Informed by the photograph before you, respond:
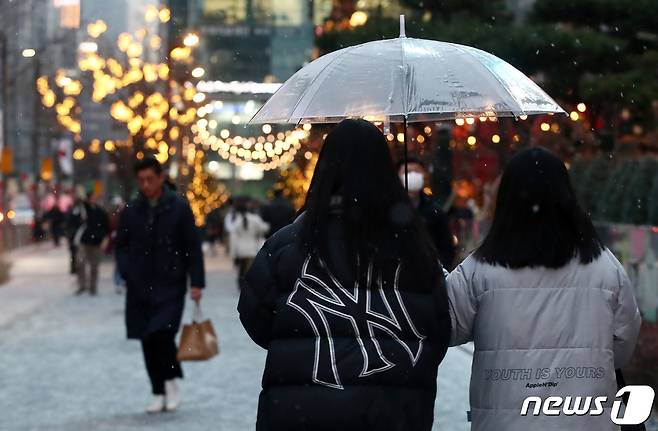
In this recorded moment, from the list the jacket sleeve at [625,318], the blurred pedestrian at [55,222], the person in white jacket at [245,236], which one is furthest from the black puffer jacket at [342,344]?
the blurred pedestrian at [55,222]

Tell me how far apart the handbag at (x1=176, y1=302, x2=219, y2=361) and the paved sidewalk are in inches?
17.9

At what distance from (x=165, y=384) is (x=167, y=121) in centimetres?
2613

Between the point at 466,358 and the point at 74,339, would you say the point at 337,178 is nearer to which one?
the point at 466,358

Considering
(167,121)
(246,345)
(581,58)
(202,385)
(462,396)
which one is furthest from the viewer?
(167,121)

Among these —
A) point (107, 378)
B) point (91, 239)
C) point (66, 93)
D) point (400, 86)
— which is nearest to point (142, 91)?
point (66, 93)

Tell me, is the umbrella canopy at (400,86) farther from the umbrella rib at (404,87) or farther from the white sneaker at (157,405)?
the white sneaker at (157,405)

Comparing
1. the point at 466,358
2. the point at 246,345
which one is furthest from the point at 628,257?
the point at 246,345

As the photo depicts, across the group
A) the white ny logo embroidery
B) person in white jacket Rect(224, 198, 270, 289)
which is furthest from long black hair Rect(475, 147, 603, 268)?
person in white jacket Rect(224, 198, 270, 289)

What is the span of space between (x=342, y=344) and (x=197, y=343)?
5.74 meters

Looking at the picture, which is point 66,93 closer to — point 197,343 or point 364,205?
point 197,343

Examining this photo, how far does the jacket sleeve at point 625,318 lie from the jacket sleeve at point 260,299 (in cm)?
114

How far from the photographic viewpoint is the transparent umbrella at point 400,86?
5.57m

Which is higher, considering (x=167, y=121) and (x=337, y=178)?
(x=337, y=178)

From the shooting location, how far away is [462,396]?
427 inches
